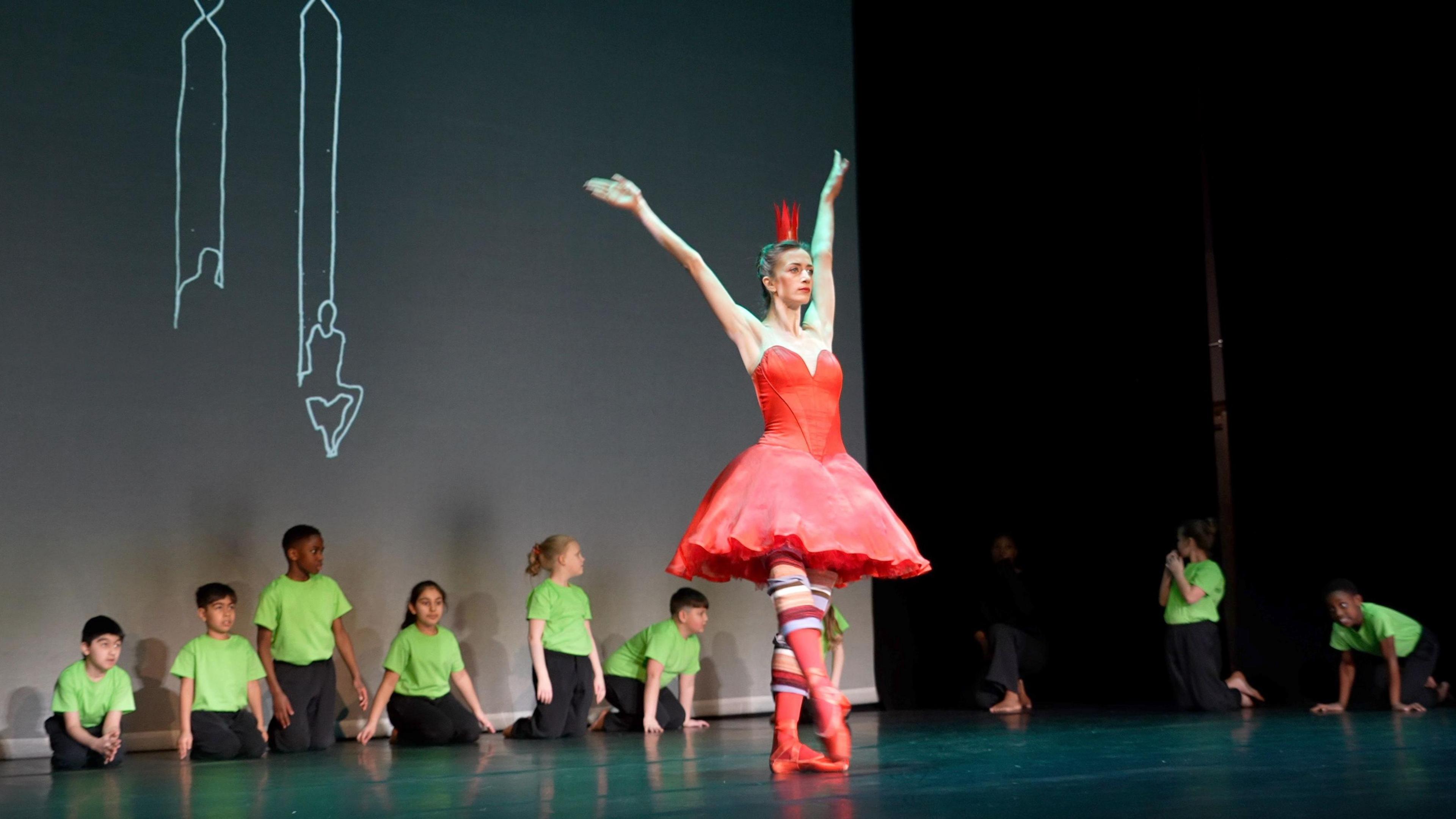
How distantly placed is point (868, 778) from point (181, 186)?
3.79m

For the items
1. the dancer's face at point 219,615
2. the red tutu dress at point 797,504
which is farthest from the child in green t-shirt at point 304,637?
the red tutu dress at point 797,504

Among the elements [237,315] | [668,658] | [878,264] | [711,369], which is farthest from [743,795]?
[878,264]

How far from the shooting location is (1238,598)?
6312 mm

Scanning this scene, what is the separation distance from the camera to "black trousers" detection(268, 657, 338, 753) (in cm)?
498

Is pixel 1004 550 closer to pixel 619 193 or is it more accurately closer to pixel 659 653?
pixel 659 653

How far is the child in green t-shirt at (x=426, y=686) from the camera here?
16.5 ft

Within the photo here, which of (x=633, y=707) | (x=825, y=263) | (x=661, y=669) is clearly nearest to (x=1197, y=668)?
(x=661, y=669)

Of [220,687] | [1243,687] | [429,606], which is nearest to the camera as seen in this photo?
[220,687]

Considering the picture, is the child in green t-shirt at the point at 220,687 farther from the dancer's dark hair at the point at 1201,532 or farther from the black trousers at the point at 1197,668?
the dancer's dark hair at the point at 1201,532

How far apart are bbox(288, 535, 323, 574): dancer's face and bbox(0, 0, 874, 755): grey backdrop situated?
0.81ft

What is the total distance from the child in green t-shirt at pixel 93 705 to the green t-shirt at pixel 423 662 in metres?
0.97

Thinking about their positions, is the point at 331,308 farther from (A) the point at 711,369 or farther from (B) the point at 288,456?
(A) the point at 711,369

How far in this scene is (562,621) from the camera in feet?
18.1

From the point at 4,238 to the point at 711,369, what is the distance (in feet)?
9.93
